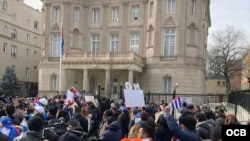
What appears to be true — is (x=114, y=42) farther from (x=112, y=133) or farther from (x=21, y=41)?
(x=112, y=133)

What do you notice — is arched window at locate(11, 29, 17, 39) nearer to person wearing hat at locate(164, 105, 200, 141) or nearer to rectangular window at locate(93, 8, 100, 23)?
rectangular window at locate(93, 8, 100, 23)

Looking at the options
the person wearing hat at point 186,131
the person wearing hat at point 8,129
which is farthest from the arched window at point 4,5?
the person wearing hat at point 186,131

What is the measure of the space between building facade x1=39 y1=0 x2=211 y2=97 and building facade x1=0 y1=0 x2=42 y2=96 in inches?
469

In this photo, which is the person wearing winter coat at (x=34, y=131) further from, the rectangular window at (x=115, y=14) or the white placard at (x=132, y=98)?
the rectangular window at (x=115, y=14)

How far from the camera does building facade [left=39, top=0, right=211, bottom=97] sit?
43.9m

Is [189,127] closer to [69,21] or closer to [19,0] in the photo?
[69,21]

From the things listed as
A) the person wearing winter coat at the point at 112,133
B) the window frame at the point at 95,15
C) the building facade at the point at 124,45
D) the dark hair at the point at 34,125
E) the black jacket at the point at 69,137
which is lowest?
the person wearing winter coat at the point at 112,133

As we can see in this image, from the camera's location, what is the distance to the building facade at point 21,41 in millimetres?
59812

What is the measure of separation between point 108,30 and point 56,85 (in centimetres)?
1035

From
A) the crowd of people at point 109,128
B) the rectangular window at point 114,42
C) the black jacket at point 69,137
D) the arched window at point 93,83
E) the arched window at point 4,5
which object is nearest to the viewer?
the black jacket at point 69,137

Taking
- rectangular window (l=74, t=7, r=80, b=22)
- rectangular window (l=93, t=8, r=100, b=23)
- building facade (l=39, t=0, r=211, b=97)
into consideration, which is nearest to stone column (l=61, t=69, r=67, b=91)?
building facade (l=39, t=0, r=211, b=97)

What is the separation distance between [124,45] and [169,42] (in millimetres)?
6771

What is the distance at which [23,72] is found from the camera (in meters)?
64.5

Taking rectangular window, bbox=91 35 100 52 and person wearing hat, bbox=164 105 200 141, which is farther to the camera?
rectangular window, bbox=91 35 100 52
